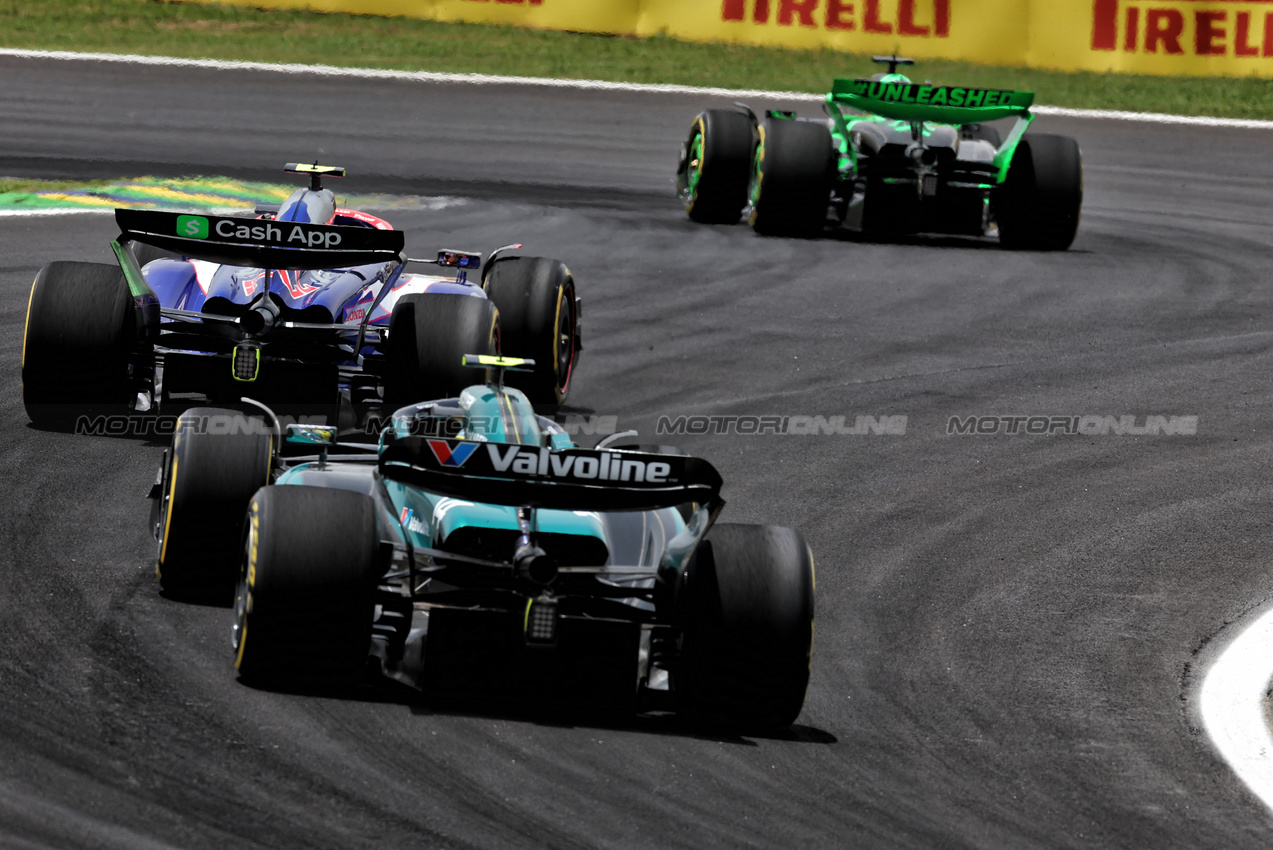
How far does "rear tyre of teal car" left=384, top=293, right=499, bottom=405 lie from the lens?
38.1 ft

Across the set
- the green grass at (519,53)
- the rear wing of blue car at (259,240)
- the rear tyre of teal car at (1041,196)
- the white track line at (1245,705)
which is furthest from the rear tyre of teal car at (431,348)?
the green grass at (519,53)

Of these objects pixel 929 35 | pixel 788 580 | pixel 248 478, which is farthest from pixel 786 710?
pixel 929 35

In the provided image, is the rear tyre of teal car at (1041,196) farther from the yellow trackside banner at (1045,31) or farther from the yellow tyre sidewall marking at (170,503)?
the yellow tyre sidewall marking at (170,503)

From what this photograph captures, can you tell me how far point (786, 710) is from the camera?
25.3 ft

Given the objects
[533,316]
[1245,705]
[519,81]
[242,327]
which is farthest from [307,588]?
[519,81]

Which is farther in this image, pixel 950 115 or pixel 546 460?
pixel 950 115

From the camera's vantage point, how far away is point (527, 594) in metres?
7.61

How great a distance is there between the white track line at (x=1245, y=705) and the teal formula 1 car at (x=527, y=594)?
5.99ft

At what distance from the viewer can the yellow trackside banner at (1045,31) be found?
2827 centimetres

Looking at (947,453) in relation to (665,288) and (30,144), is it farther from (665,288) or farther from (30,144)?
(30,144)

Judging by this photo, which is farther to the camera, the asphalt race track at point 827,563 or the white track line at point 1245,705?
the white track line at point 1245,705

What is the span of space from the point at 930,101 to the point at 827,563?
9185 mm

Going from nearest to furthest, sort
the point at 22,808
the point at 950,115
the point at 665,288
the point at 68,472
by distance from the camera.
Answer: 1. the point at 22,808
2. the point at 68,472
3. the point at 665,288
4. the point at 950,115

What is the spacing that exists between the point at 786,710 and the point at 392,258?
4.84 meters
